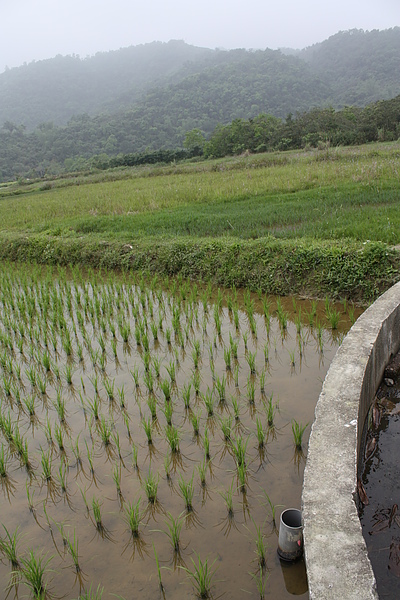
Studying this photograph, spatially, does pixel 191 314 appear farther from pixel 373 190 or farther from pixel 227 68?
pixel 227 68

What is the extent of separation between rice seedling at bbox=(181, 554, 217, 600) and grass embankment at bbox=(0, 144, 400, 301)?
3531 millimetres

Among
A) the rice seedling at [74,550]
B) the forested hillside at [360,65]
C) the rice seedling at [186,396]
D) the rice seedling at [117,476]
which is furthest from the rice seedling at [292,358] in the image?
the forested hillside at [360,65]

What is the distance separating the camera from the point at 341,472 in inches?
74.4

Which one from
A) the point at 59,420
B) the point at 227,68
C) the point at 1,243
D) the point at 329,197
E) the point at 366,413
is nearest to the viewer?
the point at 366,413

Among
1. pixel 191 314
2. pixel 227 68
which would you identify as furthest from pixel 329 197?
pixel 227 68

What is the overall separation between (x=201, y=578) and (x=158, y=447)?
1061 millimetres

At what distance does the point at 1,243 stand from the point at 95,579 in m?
8.65

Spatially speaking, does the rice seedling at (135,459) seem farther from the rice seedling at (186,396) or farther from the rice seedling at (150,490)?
the rice seedling at (186,396)

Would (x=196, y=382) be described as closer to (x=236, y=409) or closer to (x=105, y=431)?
(x=236, y=409)

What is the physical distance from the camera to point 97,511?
228cm

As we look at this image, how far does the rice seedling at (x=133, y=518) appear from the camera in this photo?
223 centimetres

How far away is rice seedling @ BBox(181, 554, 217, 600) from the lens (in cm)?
187

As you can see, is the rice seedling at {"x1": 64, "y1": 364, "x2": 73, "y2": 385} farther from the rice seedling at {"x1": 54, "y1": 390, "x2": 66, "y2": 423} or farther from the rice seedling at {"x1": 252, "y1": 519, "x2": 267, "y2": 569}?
the rice seedling at {"x1": 252, "y1": 519, "x2": 267, "y2": 569}

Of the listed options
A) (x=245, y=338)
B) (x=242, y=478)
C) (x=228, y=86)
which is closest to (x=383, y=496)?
(x=242, y=478)
